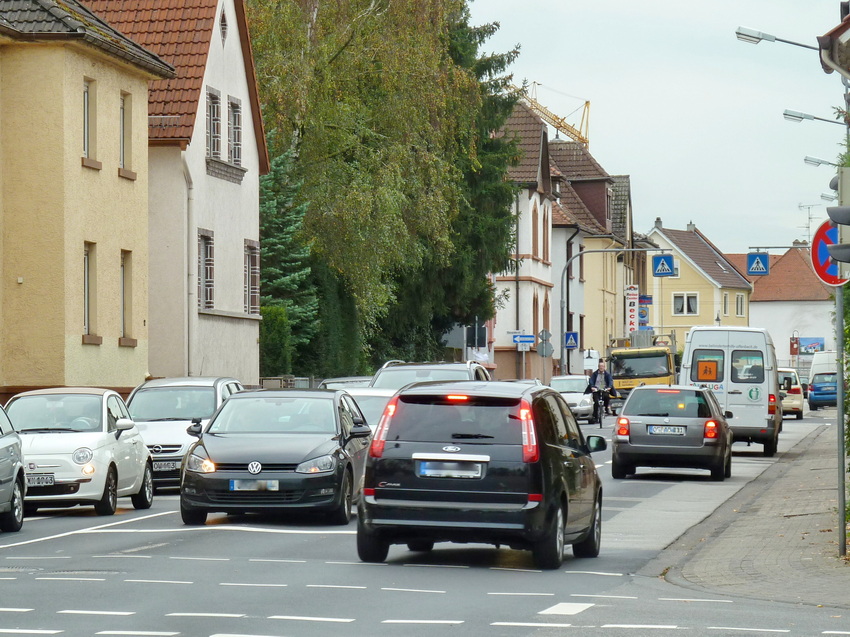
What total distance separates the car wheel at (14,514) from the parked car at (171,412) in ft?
20.0

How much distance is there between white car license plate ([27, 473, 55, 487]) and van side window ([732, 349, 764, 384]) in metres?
19.9

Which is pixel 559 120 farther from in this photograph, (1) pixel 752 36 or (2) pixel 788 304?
(1) pixel 752 36

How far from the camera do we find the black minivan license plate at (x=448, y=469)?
13.8 metres

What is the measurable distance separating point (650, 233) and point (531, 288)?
4760cm

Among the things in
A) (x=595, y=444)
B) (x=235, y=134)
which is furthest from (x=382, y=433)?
(x=235, y=134)

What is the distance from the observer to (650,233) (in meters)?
126

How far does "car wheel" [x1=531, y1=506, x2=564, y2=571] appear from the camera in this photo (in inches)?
546

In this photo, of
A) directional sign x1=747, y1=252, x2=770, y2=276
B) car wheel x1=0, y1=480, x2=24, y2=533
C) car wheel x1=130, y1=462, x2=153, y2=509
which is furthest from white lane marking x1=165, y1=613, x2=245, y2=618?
directional sign x1=747, y1=252, x2=770, y2=276

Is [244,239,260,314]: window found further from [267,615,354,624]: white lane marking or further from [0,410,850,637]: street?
[267,615,354,624]: white lane marking

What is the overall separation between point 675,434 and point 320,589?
1610 cm

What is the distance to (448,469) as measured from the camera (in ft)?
45.3

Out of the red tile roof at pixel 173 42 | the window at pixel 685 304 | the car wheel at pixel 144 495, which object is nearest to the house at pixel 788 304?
the window at pixel 685 304

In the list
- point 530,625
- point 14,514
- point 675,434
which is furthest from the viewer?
point 675,434

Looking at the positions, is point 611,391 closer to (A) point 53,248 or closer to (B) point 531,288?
(A) point 53,248
